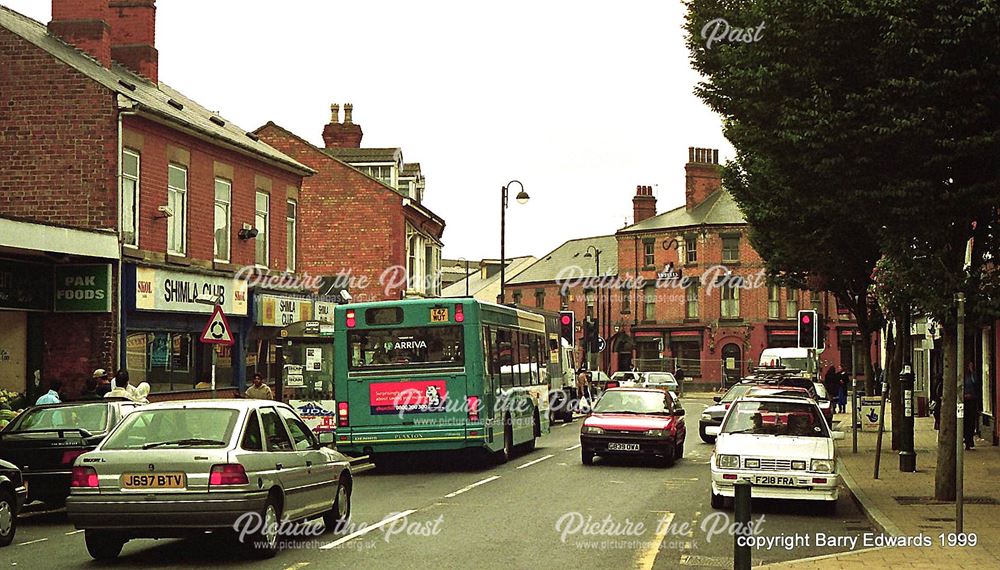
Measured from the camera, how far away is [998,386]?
27.6m

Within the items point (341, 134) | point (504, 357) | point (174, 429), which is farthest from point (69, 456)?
point (341, 134)

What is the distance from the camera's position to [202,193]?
29516 millimetres

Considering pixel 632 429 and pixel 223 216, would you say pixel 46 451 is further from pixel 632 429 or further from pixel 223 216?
pixel 223 216

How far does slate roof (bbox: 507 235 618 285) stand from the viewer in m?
93.6

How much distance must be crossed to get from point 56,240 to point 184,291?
230 inches

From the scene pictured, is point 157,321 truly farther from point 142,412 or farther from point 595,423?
point 142,412

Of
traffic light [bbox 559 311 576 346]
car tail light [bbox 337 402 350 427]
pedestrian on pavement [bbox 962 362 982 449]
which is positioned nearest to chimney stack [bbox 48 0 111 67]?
car tail light [bbox 337 402 350 427]

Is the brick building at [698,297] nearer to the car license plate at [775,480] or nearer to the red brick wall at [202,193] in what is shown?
the red brick wall at [202,193]

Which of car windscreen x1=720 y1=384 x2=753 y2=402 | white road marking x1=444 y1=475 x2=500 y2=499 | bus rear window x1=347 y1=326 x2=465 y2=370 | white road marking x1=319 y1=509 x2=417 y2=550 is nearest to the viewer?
white road marking x1=319 y1=509 x2=417 y2=550

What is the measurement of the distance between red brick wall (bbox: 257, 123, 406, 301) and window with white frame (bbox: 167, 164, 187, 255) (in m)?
17.7

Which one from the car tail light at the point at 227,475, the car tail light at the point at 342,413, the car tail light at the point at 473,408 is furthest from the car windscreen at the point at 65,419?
the car tail light at the point at 473,408

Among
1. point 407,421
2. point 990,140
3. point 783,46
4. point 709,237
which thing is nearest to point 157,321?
point 407,421

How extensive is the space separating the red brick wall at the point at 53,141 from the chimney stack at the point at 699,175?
62.6m

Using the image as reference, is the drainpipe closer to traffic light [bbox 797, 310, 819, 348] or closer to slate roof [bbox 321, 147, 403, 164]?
traffic light [bbox 797, 310, 819, 348]
